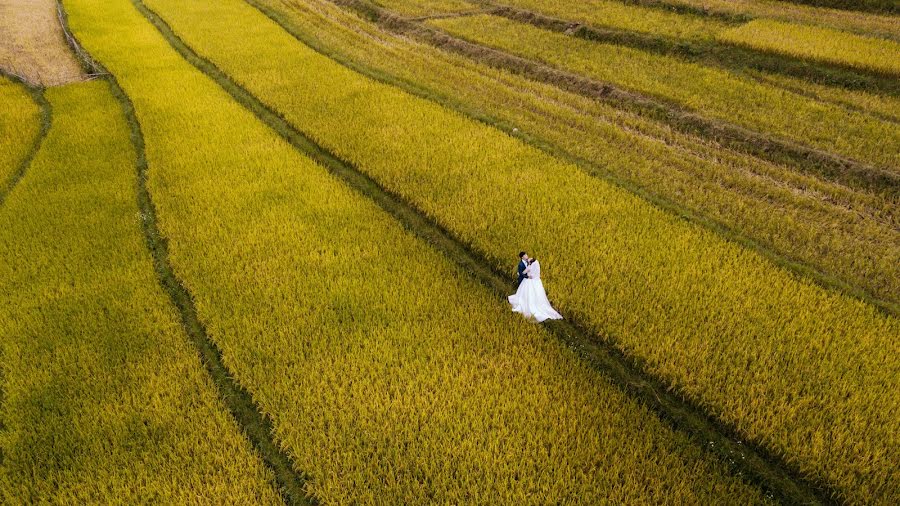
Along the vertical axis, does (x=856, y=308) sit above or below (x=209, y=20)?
below

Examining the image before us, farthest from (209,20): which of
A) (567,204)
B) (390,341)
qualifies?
(390,341)

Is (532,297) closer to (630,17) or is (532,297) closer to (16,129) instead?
(16,129)

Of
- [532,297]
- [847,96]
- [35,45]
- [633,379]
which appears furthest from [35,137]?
[847,96]

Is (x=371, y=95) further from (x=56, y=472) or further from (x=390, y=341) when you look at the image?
(x=56, y=472)

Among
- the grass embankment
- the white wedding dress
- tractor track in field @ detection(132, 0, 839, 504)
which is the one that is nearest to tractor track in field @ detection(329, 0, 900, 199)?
tractor track in field @ detection(132, 0, 839, 504)

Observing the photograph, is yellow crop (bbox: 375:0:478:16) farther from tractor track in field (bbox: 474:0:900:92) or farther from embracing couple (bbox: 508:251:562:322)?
Answer: embracing couple (bbox: 508:251:562:322)

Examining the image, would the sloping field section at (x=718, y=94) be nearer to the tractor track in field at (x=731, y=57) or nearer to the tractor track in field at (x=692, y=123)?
the tractor track in field at (x=692, y=123)
